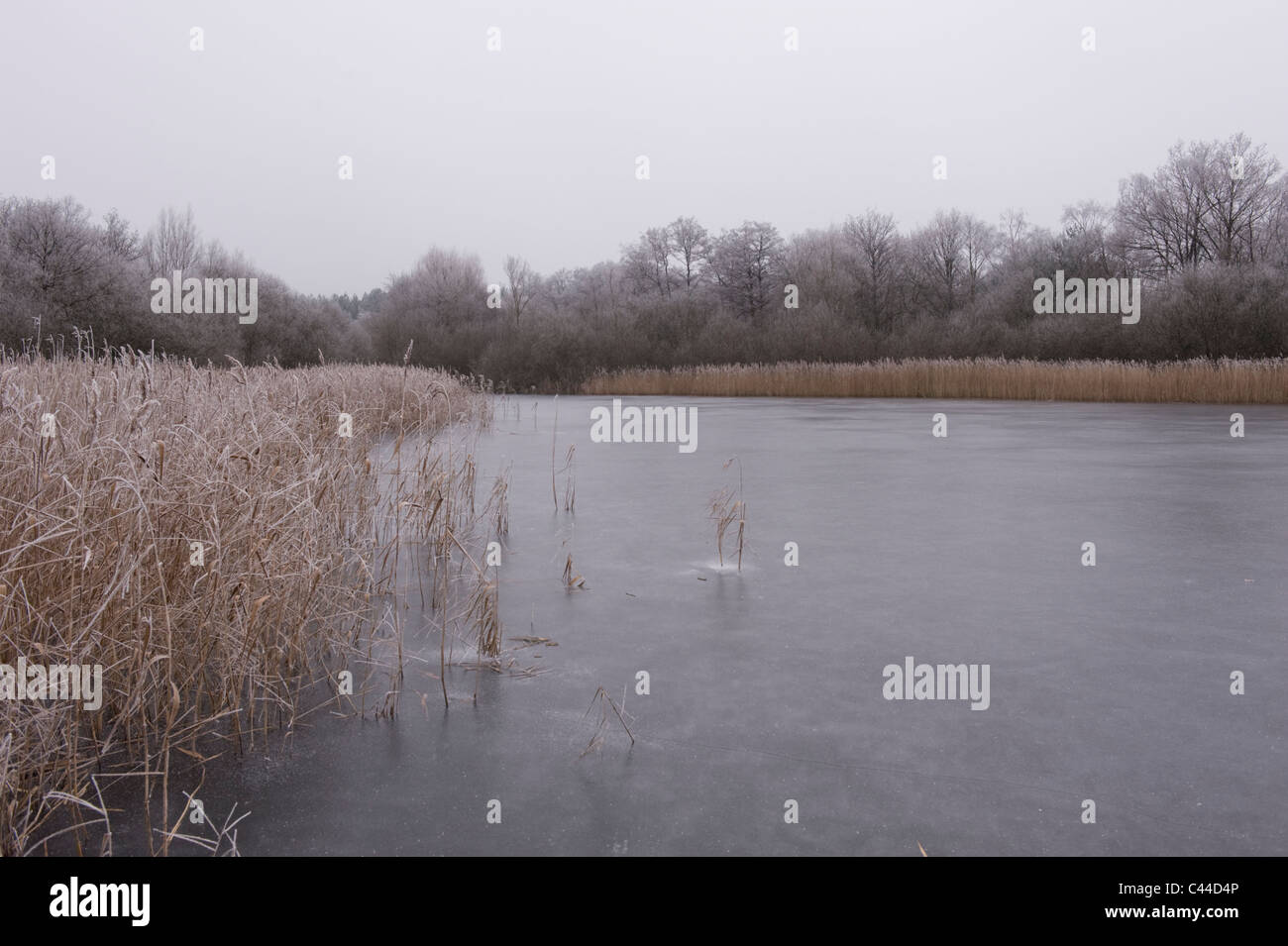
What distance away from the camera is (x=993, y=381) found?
22.5 meters

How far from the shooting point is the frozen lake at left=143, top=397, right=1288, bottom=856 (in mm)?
2428

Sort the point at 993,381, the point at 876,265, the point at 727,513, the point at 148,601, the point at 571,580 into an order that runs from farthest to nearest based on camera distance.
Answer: the point at 876,265 < the point at 993,381 < the point at 727,513 < the point at 571,580 < the point at 148,601

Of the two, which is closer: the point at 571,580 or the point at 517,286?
the point at 571,580

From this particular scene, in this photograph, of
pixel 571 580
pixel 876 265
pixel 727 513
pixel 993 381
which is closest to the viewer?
pixel 571 580

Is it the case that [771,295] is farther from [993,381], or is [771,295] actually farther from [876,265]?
[993,381]

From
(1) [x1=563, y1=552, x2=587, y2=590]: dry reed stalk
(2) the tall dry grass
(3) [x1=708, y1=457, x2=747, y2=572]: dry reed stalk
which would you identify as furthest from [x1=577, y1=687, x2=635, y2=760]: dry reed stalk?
(3) [x1=708, y1=457, x2=747, y2=572]: dry reed stalk

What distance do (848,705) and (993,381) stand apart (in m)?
21.2

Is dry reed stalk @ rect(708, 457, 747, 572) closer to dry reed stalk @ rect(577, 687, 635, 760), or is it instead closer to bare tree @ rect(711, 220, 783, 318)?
dry reed stalk @ rect(577, 687, 635, 760)

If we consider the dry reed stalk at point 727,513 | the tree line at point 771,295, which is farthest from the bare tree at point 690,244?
the dry reed stalk at point 727,513

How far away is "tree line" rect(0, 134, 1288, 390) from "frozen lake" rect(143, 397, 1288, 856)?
15.0 metres

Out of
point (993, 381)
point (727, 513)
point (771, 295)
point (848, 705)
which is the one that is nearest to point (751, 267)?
point (771, 295)
